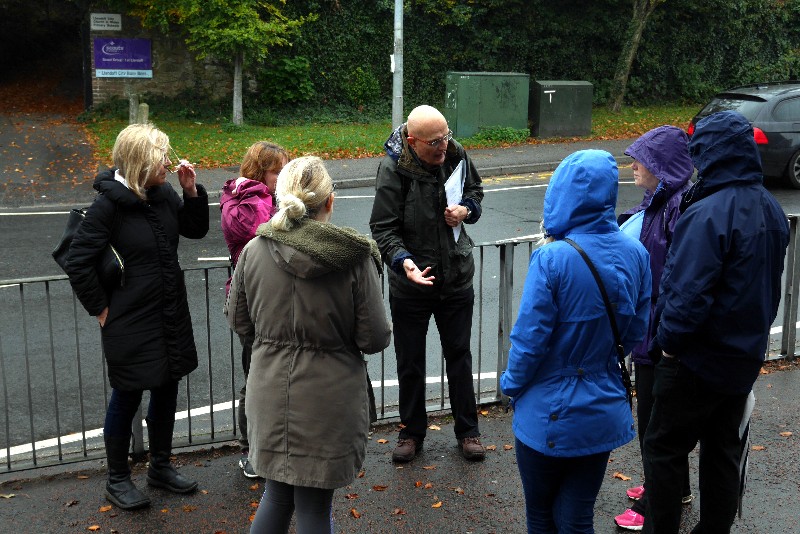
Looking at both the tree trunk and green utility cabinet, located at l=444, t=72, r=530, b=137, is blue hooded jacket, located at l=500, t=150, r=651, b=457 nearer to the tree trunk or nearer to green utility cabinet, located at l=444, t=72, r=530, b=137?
green utility cabinet, located at l=444, t=72, r=530, b=137

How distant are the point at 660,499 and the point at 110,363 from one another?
8.92 ft

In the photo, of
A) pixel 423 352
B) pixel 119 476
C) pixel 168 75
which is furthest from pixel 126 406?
pixel 168 75

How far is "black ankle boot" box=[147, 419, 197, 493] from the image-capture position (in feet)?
16.1

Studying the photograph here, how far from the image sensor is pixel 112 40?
23438 millimetres

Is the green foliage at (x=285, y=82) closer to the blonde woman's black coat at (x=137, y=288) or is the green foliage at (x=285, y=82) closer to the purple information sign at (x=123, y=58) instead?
the purple information sign at (x=123, y=58)

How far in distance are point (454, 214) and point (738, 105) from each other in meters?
12.8

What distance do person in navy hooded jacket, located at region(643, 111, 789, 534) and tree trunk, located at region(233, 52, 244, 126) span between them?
19559 millimetres

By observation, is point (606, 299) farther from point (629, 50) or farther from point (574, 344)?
point (629, 50)

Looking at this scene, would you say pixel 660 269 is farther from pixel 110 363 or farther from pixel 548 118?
pixel 548 118

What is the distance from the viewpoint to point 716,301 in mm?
3688

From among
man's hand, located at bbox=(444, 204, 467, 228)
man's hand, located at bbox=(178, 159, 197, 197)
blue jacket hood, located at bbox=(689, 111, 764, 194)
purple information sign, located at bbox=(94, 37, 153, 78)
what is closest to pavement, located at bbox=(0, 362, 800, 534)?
man's hand, located at bbox=(444, 204, 467, 228)

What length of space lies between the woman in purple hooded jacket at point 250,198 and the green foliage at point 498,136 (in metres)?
16.8

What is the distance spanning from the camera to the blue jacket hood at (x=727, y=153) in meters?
3.71

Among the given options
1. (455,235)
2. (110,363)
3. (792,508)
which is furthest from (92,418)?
(792,508)
